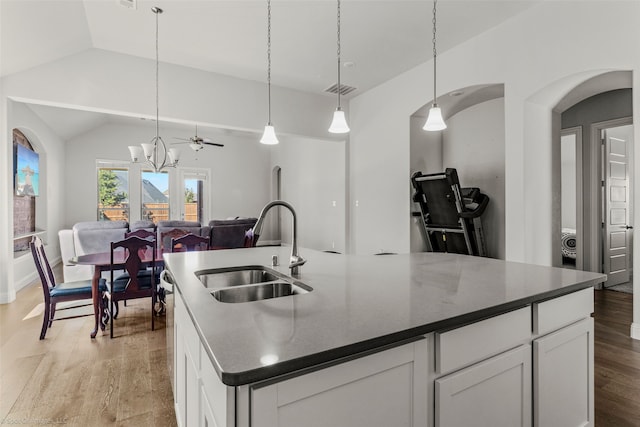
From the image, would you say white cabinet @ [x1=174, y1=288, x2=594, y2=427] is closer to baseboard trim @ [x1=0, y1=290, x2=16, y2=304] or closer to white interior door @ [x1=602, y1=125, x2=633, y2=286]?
baseboard trim @ [x1=0, y1=290, x2=16, y2=304]

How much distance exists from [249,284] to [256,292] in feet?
0.56

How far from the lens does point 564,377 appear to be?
1.40m

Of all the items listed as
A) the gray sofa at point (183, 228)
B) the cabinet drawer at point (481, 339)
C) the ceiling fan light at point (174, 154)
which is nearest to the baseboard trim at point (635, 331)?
the cabinet drawer at point (481, 339)

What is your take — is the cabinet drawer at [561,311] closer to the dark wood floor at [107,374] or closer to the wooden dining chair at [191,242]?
the dark wood floor at [107,374]

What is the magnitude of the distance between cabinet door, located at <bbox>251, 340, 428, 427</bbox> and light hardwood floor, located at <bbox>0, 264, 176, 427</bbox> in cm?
148

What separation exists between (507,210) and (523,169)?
0.48 meters

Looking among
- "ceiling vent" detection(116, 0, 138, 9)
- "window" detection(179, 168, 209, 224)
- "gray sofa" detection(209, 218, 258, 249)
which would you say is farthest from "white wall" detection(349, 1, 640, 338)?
"window" detection(179, 168, 209, 224)

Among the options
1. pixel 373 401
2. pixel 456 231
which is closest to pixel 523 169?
pixel 456 231

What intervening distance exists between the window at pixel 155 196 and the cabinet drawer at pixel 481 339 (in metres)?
8.94

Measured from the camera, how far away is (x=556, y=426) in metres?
1.38

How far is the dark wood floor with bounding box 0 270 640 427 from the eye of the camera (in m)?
1.90

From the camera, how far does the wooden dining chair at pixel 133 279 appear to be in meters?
3.04

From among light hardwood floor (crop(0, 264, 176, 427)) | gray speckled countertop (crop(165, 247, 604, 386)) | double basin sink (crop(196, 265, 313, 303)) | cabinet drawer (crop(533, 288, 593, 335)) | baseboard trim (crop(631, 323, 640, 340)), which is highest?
gray speckled countertop (crop(165, 247, 604, 386))

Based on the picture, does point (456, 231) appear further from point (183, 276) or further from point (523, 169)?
point (183, 276)
